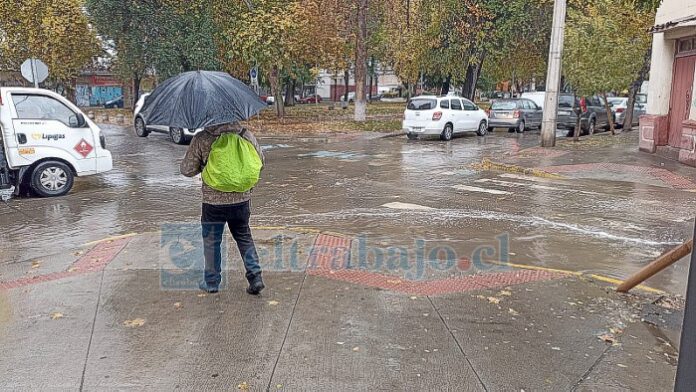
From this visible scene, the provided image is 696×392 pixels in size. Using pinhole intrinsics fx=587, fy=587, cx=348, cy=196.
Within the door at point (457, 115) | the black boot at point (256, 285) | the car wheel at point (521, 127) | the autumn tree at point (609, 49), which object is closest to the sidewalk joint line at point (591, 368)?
the black boot at point (256, 285)

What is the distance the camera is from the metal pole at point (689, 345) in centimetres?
207

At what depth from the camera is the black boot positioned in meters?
4.96

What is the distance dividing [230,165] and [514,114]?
812 inches

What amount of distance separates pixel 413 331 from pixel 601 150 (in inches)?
546

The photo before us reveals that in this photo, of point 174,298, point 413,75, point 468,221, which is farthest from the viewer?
point 413,75

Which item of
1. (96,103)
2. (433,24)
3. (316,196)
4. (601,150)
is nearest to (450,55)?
(433,24)

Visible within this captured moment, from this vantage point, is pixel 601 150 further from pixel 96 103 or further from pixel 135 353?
pixel 96 103

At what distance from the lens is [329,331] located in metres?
4.30

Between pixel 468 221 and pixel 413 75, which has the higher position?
pixel 413 75

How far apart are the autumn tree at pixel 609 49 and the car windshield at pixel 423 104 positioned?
4.82m

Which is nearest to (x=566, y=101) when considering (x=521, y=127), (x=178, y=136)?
(x=521, y=127)

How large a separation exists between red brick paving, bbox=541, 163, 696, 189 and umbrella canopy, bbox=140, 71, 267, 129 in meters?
9.46

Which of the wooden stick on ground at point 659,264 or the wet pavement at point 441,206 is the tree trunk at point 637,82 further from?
the wooden stick on ground at point 659,264

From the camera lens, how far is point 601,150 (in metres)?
16.3
